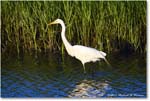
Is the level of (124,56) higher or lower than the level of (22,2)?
lower

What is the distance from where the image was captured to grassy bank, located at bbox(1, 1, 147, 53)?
19.6 ft

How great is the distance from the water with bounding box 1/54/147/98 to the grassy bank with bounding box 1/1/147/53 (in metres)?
0.09

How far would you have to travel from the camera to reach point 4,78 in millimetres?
5977

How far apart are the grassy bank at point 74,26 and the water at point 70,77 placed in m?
0.09

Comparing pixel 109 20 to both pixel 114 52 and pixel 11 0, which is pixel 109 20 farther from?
pixel 11 0

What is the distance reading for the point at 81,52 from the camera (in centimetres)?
596

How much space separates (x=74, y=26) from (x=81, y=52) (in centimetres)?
21

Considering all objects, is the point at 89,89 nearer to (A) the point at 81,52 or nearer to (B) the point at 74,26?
(A) the point at 81,52

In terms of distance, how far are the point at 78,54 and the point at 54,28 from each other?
26 centimetres

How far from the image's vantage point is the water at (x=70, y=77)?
5898 mm

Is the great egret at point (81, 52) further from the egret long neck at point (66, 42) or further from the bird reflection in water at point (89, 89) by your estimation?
the bird reflection in water at point (89, 89)

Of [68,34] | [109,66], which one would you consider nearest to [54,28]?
[68,34]

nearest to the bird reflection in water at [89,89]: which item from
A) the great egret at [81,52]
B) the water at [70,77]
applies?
the water at [70,77]

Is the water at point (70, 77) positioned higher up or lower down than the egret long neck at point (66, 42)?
lower down
